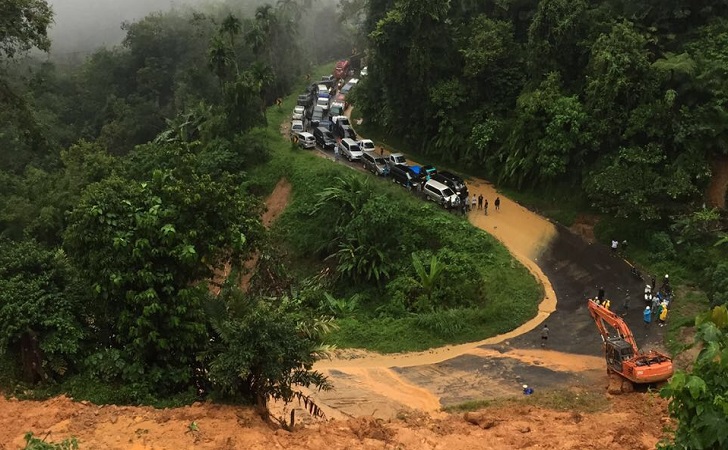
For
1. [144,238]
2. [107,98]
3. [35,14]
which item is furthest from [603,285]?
[107,98]

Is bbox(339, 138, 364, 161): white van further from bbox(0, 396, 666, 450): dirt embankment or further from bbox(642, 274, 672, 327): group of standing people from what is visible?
bbox(0, 396, 666, 450): dirt embankment

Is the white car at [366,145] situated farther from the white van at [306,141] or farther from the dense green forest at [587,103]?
the white van at [306,141]

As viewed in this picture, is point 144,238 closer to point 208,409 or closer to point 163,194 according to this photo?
point 163,194

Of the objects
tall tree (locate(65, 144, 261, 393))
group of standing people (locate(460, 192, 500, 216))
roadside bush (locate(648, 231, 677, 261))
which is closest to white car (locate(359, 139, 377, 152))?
group of standing people (locate(460, 192, 500, 216))

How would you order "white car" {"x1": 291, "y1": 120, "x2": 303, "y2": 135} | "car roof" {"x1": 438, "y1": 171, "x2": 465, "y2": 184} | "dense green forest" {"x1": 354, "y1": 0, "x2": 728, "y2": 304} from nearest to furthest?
"dense green forest" {"x1": 354, "y1": 0, "x2": 728, "y2": 304} → "car roof" {"x1": 438, "y1": 171, "x2": 465, "y2": 184} → "white car" {"x1": 291, "y1": 120, "x2": 303, "y2": 135}

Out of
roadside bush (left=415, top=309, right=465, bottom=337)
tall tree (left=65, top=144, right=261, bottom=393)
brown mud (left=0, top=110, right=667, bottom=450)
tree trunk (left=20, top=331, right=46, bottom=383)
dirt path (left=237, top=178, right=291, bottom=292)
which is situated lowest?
dirt path (left=237, top=178, right=291, bottom=292)

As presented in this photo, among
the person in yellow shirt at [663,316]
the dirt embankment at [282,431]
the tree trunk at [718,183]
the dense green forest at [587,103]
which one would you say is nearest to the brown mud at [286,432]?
the dirt embankment at [282,431]

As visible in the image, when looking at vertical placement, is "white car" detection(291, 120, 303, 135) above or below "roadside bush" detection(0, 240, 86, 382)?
below

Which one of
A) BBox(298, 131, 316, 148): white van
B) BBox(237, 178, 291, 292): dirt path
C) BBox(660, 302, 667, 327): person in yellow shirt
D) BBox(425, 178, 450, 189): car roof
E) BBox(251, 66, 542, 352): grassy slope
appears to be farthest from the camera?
BBox(298, 131, 316, 148): white van
